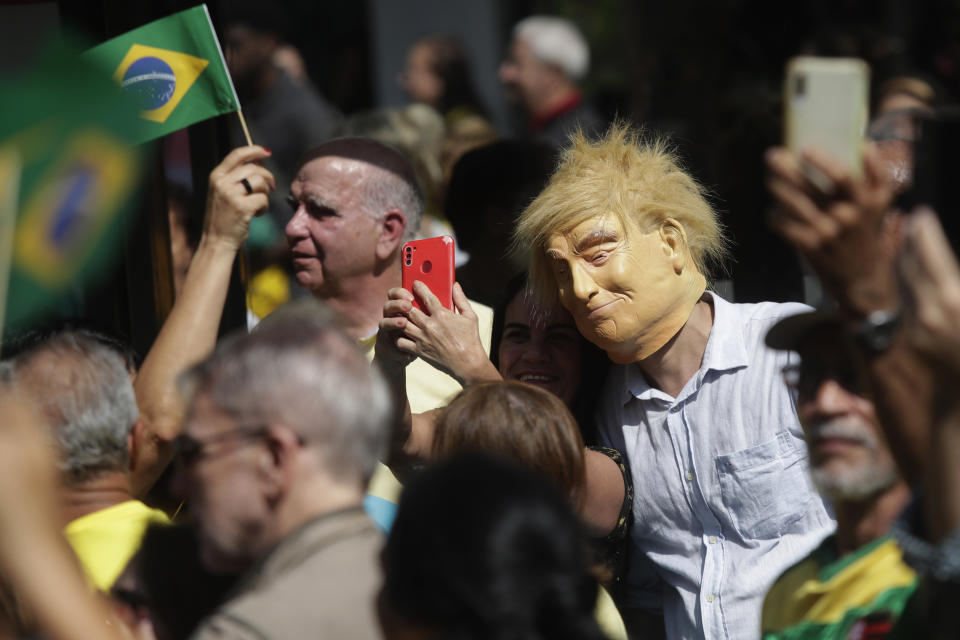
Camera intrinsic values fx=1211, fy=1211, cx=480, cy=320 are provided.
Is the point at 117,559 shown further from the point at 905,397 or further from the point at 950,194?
the point at 950,194

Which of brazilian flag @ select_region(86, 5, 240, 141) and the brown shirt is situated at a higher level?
brazilian flag @ select_region(86, 5, 240, 141)

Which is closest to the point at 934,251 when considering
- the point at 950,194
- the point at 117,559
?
the point at 950,194

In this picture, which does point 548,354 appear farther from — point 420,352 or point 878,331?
point 878,331

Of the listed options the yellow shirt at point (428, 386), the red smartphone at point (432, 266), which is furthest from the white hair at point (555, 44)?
the red smartphone at point (432, 266)

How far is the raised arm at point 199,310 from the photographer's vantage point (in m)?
2.96

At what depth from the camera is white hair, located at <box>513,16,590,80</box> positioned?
6.31 m

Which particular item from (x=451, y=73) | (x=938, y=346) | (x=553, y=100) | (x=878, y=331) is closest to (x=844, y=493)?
(x=878, y=331)

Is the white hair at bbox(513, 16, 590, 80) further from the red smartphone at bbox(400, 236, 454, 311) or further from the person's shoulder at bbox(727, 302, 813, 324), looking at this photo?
the person's shoulder at bbox(727, 302, 813, 324)

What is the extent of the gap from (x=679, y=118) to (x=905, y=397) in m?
5.91

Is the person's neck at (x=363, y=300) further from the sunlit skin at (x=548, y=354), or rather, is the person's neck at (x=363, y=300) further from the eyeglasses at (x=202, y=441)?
the eyeglasses at (x=202, y=441)

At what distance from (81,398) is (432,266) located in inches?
38.9

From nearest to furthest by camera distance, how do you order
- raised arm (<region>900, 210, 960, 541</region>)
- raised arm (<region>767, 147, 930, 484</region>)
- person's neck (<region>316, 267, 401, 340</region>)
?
→ raised arm (<region>900, 210, 960, 541</region>), raised arm (<region>767, 147, 930, 484</region>), person's neck (<region>316, 267, 401, 340</region>)

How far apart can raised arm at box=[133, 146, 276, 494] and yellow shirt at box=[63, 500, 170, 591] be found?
0.67ft

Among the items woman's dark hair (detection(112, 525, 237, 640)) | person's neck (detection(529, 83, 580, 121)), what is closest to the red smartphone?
woman's dark hair (detection(112, 525, 237, 640))
